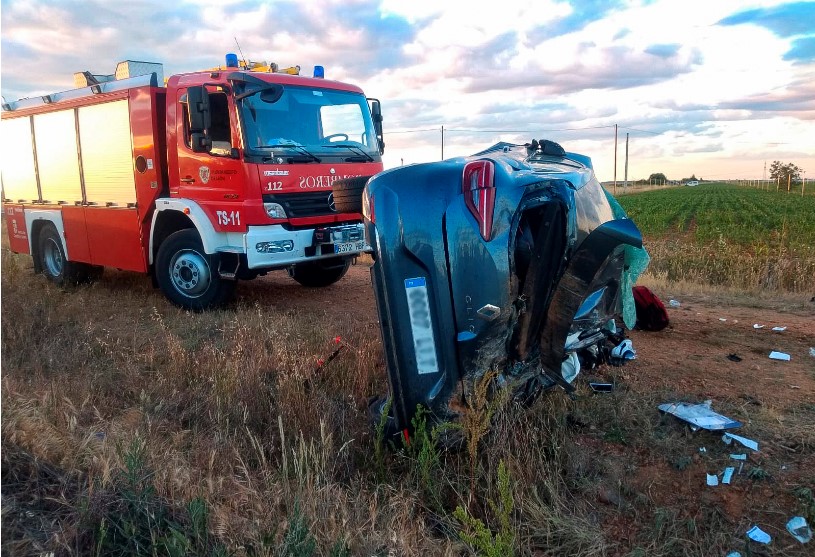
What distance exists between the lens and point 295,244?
7305mm

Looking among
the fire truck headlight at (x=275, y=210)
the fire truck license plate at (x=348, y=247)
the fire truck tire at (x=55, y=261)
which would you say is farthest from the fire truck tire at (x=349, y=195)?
the fire truck tire at (x=55, y=261)

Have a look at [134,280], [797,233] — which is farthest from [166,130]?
[797,233]

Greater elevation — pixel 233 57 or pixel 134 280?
pixel 233 57

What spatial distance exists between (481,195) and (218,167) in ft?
15.0

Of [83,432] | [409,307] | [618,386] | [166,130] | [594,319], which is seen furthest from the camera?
[166,130]

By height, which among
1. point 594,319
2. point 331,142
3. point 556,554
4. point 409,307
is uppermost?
point 331,142

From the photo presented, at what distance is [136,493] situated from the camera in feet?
9.30

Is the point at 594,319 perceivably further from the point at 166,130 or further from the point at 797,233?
the point at 797,233

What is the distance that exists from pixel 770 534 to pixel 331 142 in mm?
6081

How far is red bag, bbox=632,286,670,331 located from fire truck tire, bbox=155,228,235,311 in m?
4.61

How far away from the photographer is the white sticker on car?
3316 millimetres

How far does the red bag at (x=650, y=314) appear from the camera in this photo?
6.12 m

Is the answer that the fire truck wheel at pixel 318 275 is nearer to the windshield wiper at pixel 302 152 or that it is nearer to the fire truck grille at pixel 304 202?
the fire truck grille at pixel 304 202

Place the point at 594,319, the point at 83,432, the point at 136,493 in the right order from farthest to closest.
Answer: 1. the point at 594,319
2. the point at 83,432
3. the point at 136,493
